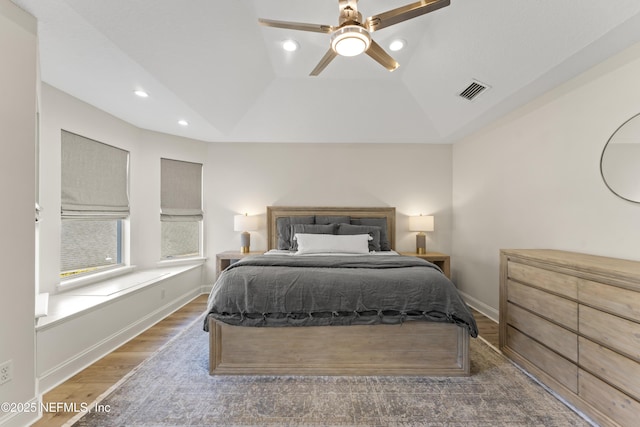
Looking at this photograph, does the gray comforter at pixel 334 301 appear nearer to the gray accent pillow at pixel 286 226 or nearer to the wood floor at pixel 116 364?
the wood floor at pixel 116 364

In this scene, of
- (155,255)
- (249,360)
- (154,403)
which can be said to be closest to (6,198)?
(154,403)

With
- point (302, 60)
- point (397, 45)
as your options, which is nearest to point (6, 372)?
point (302, 60)

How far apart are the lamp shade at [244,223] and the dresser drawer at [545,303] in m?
3.19

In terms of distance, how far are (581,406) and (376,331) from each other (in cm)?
129

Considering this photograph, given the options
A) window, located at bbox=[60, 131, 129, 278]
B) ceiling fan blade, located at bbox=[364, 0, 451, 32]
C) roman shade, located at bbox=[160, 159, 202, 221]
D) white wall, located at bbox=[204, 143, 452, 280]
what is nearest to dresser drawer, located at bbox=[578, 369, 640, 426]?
ceiling fan blade, located at bbox=[364, 0, 451, 32]

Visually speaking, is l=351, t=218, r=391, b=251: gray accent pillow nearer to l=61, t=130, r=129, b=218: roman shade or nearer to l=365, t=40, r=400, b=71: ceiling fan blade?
l=365, t=40, r=400, b=71: ceiling fan blade

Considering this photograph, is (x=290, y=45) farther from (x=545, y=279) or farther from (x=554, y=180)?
(x=545, y=279)

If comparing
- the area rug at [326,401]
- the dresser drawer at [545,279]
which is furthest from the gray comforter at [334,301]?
the dresser drawer at [545,279]

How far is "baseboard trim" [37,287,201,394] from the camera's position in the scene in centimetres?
188

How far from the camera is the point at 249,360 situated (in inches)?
79.7

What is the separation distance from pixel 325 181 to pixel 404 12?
2.73 m

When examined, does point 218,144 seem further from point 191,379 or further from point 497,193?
point 497,193

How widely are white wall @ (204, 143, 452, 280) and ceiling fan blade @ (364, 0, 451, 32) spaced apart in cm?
250

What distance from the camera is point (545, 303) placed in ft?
6.25
